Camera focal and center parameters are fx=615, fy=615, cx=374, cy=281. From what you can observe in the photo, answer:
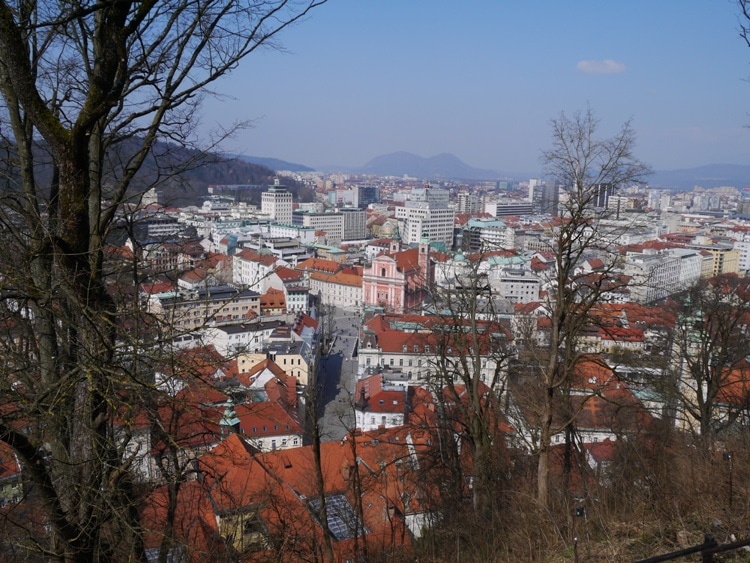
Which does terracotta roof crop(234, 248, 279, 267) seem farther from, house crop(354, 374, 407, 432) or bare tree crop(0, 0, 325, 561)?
bare tree crop(0, 0, 325, 561)

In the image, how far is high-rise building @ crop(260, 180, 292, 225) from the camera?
76188mm

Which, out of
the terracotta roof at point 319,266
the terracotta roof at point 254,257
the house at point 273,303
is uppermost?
the terracotta roof at point 254,257

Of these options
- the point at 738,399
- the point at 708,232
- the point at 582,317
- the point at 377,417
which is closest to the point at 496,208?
the point at 708,232

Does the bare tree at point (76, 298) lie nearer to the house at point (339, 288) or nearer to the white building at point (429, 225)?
the house at point (339, 288)

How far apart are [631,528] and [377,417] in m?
15.1

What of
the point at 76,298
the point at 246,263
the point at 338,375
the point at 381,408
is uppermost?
the point at 76,298

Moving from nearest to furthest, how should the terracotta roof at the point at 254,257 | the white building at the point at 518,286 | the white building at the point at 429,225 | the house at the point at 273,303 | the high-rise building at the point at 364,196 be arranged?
the house at the point at 273,303, the white building at the point at 518,286, the terracotta roof at the point at 254,257, the white building at the point at 429,225, the high-rise building at the point at 364,196

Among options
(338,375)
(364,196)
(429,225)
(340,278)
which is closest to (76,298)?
(338,375)

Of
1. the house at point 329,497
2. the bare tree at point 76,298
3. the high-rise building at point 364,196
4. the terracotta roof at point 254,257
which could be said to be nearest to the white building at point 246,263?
the terracotta roof at point 254,257

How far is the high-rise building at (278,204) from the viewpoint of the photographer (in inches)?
3000

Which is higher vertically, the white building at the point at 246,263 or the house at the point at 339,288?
the white building at the point at 246,263

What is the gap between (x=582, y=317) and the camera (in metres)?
4.96

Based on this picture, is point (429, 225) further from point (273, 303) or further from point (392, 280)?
point (273, 303)

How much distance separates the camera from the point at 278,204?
76312 millimetres
